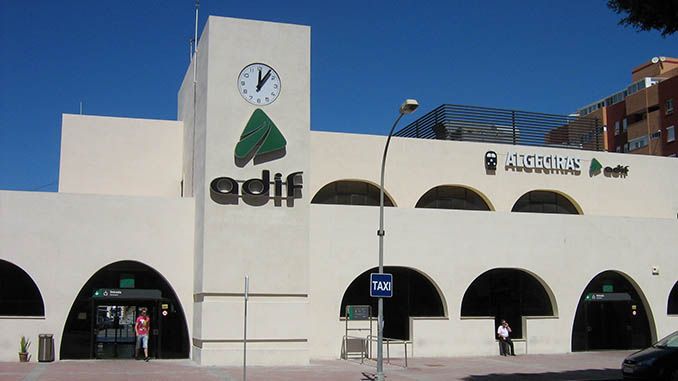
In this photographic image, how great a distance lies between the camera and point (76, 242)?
25.7 m

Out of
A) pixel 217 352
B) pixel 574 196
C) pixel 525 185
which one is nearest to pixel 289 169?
pixel 217 352

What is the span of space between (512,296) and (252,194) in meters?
12.1

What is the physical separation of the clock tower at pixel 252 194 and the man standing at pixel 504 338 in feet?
25.7

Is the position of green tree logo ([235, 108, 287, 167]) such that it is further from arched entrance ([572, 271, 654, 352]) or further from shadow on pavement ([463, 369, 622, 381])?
arched entrance ([572, 271, 654, 352])

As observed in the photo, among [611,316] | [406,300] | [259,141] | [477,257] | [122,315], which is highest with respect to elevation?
[259,141]

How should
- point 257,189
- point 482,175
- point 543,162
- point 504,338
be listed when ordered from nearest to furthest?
point 257,189 < point 504,338 < point 482,175 < point 543,162

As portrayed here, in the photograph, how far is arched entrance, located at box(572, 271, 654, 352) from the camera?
105 feet

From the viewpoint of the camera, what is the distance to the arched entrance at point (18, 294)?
82.9 feet

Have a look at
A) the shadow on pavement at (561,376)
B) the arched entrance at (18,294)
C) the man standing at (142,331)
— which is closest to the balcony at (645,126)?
the shadow on pavement at (561,376)

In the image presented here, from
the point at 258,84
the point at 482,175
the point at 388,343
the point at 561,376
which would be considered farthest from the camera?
the point at 482,175

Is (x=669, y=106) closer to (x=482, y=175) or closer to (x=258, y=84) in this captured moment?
(x=482, y=175)

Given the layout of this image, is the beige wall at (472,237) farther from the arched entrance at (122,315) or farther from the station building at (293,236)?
the arched entrance at (122,315)

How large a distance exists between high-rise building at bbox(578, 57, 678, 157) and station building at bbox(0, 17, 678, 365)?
34.0 meters

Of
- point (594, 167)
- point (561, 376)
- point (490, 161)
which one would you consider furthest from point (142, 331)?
point (594, 167)
